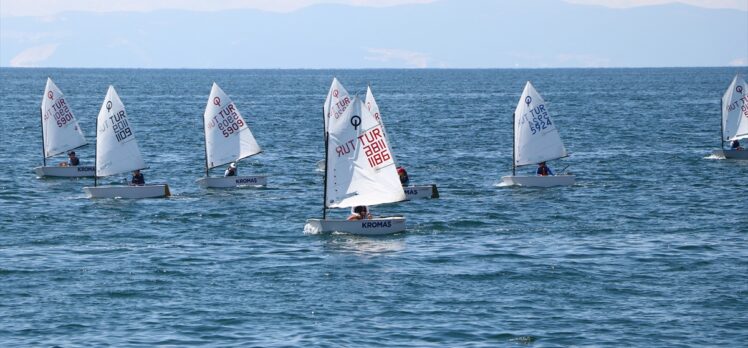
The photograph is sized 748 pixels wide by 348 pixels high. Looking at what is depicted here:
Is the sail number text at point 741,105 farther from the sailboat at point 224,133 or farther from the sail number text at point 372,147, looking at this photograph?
the sail number text at point 372,147

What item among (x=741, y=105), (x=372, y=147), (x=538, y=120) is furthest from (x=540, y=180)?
(x=741, y=105)

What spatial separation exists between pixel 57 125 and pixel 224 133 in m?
13.4

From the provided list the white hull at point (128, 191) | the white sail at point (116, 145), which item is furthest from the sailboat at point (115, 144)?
the white hull at point (128, 191)

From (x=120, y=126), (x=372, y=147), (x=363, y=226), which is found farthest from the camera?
(x=120, y=126)

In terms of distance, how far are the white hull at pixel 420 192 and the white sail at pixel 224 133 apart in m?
12.1

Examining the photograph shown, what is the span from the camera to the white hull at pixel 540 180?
7219 cm

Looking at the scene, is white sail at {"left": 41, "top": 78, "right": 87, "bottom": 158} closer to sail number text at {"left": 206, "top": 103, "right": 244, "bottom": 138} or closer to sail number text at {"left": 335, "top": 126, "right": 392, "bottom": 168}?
sail number text at {"left": 206, "top": 103, "right": 244, "bottom": 138}

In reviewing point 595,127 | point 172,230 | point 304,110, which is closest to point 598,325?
point 172,230

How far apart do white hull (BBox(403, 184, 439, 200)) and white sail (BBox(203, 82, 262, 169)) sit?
39.6 feet

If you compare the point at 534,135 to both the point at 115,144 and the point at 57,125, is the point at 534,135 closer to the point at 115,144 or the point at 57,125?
the point at 115,144

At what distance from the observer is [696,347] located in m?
36.4

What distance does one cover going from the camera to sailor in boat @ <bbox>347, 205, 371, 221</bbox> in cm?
5531

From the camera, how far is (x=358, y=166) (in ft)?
183

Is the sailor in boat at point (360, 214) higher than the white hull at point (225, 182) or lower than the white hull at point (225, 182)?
lower
